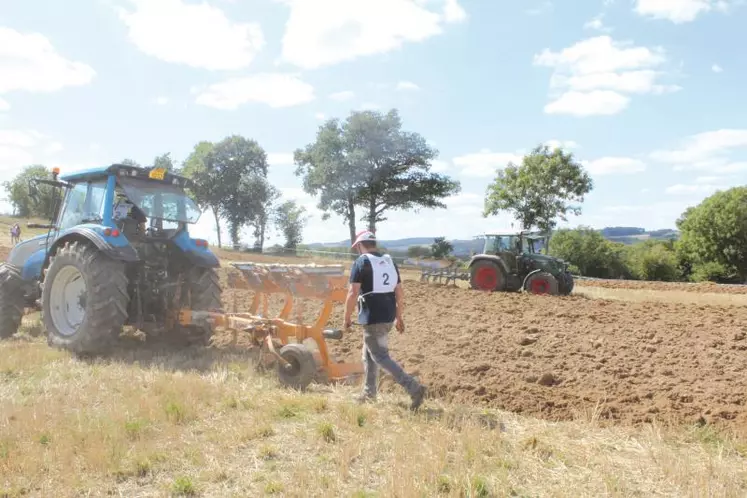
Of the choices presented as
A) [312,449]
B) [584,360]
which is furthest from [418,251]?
[312,449]

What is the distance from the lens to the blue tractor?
6793mm

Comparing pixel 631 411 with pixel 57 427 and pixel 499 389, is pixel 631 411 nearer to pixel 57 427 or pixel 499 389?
pixel 499 389

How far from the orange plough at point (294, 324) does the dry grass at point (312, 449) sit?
40 cm

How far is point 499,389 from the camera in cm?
561

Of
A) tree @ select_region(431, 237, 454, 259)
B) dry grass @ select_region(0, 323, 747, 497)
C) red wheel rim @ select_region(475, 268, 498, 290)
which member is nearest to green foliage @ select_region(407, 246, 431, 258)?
tree @ select_region(431, 237, 454, 259)

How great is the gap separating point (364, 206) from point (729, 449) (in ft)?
119

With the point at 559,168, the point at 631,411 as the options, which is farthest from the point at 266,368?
the point at 559,168

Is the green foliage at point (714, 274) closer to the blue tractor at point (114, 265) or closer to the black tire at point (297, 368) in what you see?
the blue tractor at point (114, 265)

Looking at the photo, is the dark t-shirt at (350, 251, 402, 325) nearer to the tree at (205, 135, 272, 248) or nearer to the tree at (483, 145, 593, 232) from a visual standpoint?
the tree at (483, 145, 593, 232)

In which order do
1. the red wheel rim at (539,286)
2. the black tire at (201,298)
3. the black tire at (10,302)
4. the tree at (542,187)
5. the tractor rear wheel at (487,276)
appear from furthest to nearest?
the tree at (542,187) < the tractor rear wheel at (487,276) < the red wheel rim at (539,286) < the black tire at (10,302) < the black tire at (201,298)

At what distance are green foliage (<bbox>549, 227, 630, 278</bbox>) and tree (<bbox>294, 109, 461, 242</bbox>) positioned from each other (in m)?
8.98

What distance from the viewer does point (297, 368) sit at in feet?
19.2

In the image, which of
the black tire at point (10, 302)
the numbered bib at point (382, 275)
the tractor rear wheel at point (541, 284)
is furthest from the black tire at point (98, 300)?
the tractor rear wheel at point (541, 284)

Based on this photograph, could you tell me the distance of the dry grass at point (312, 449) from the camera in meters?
3.50
